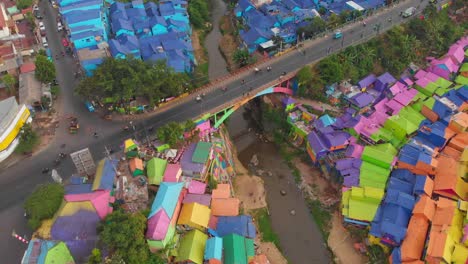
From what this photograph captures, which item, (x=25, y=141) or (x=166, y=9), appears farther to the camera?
(x=166, y=9)

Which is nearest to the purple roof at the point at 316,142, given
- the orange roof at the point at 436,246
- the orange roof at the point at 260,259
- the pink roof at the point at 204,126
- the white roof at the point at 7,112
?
the pink roof at the point at 204,126

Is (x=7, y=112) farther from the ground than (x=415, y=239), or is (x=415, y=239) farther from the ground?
(x=7, y=112)

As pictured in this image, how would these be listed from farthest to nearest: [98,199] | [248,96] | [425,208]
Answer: [248,96] < [425,208] < [98,199]

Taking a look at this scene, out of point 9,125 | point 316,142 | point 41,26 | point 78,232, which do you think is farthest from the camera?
point 41,26

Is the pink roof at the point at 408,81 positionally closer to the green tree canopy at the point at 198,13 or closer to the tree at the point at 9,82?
the green tree canopy at the point at 198,13

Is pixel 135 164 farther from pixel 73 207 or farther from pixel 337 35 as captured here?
pixel 337 35

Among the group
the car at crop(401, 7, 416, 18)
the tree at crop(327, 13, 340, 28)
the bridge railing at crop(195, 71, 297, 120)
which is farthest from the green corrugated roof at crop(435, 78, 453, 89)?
the bridge railing at crop(195, 71, 297, 120)

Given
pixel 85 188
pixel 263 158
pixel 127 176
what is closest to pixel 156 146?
pixel 127 176

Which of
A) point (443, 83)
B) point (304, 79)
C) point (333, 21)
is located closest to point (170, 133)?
point (304, 79)
